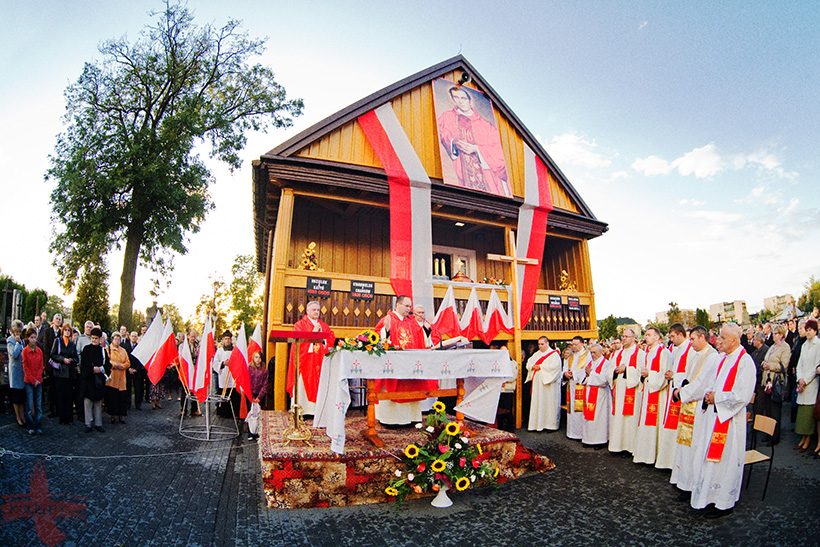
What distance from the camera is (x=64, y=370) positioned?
940 centimetres

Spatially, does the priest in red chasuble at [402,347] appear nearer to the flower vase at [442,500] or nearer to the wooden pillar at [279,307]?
the flower vase at [442,500]

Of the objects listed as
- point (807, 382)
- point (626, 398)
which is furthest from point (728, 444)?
point (807, 382)

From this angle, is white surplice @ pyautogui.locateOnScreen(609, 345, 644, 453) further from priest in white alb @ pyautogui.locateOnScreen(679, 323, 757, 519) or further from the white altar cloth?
priest in white alb @ pyautogui.locateOnScreen(679, 323, 757, 519)

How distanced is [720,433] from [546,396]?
548cm

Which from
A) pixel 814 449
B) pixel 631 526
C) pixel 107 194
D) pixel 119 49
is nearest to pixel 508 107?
pixel 814 449

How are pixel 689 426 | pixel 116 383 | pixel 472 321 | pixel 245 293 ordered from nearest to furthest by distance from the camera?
pixel 689 426, pixel 116 383, pixel 472 321, pixel 245 293

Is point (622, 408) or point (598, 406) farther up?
point (622, 408)

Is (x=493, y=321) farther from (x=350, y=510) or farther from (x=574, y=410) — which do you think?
(x=350, y=510)

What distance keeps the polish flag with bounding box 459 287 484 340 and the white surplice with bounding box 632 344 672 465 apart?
3707mm

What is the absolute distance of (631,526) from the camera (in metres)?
5.09

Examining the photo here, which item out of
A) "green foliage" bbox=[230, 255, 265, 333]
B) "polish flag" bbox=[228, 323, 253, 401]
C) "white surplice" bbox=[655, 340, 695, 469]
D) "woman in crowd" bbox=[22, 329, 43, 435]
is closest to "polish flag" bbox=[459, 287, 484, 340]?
"white surplice" bbox=[655, 340, 695, 469]

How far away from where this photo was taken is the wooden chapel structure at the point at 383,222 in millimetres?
10109

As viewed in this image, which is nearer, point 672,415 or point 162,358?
point 672,415

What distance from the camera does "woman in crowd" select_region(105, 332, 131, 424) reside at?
9834mm
